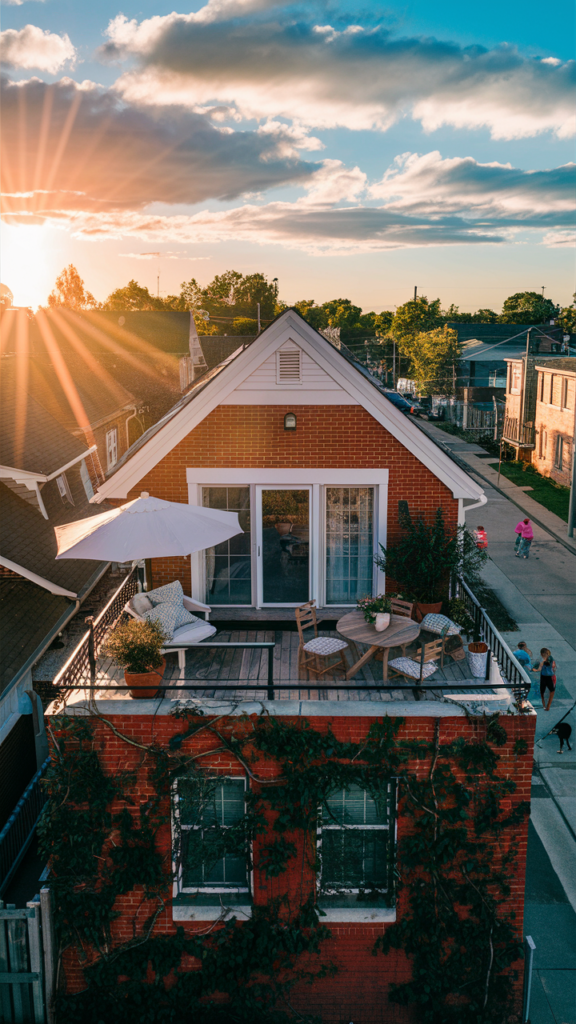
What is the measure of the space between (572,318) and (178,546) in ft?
277

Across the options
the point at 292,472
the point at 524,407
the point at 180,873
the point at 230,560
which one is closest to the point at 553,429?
the point at 524,407

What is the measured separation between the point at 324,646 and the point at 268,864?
2953 millimetres

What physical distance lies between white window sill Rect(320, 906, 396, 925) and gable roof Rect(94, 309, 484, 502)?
6372 millimetres

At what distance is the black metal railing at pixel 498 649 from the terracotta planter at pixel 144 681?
4223 millimetres

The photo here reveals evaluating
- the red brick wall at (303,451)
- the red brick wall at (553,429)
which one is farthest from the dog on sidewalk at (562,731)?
the red brick wall at (553,429)

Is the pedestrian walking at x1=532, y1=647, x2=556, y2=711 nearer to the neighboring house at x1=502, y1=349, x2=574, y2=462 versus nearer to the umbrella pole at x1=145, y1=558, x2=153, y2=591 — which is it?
the umbrella pole at x1=145, y1=558, x2=153, y2=591

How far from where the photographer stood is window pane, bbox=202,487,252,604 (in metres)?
12.1

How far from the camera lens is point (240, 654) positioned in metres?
10.6

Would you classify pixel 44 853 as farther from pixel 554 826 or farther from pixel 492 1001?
pixel 554 826

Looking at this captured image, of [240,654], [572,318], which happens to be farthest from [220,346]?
[240,654]

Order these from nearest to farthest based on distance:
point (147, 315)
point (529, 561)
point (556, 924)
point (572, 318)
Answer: point (556, 924), point (529, 561), point (147, 315), point (572, 318)

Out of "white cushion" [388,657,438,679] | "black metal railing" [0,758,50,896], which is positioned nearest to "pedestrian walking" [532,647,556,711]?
"white cushion" [388,657,438,679]

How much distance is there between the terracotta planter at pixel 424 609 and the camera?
37.1ft

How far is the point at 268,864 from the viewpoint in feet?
27.0
